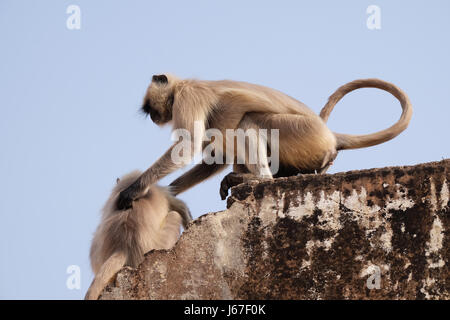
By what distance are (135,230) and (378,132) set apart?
1.65 metres

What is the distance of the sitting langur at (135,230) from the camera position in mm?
4203

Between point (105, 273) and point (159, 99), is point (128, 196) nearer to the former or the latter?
point (105, 273)

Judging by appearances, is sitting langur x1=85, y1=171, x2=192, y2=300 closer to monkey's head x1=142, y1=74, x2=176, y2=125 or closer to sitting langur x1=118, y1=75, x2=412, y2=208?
sitting langur x1=118, y1=75, x2=412, y2=208

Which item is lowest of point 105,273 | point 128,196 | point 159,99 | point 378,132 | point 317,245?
point 105,273

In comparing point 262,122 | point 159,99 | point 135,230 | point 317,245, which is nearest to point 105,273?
point 135,230

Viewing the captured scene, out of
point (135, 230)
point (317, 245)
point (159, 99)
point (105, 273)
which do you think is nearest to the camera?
point (317, 245)

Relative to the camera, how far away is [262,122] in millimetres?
4918

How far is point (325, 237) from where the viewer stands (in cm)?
295

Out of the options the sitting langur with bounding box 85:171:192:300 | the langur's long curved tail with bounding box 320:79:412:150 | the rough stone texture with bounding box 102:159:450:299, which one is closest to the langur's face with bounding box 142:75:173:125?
the sitting langur with bounding box 85:171:192:300

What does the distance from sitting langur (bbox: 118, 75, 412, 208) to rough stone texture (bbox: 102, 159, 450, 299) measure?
1528 millimetres

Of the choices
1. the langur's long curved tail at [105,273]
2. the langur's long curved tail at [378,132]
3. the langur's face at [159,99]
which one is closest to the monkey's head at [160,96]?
the langur's face at [159,99]

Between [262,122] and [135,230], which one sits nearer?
[135,230]
